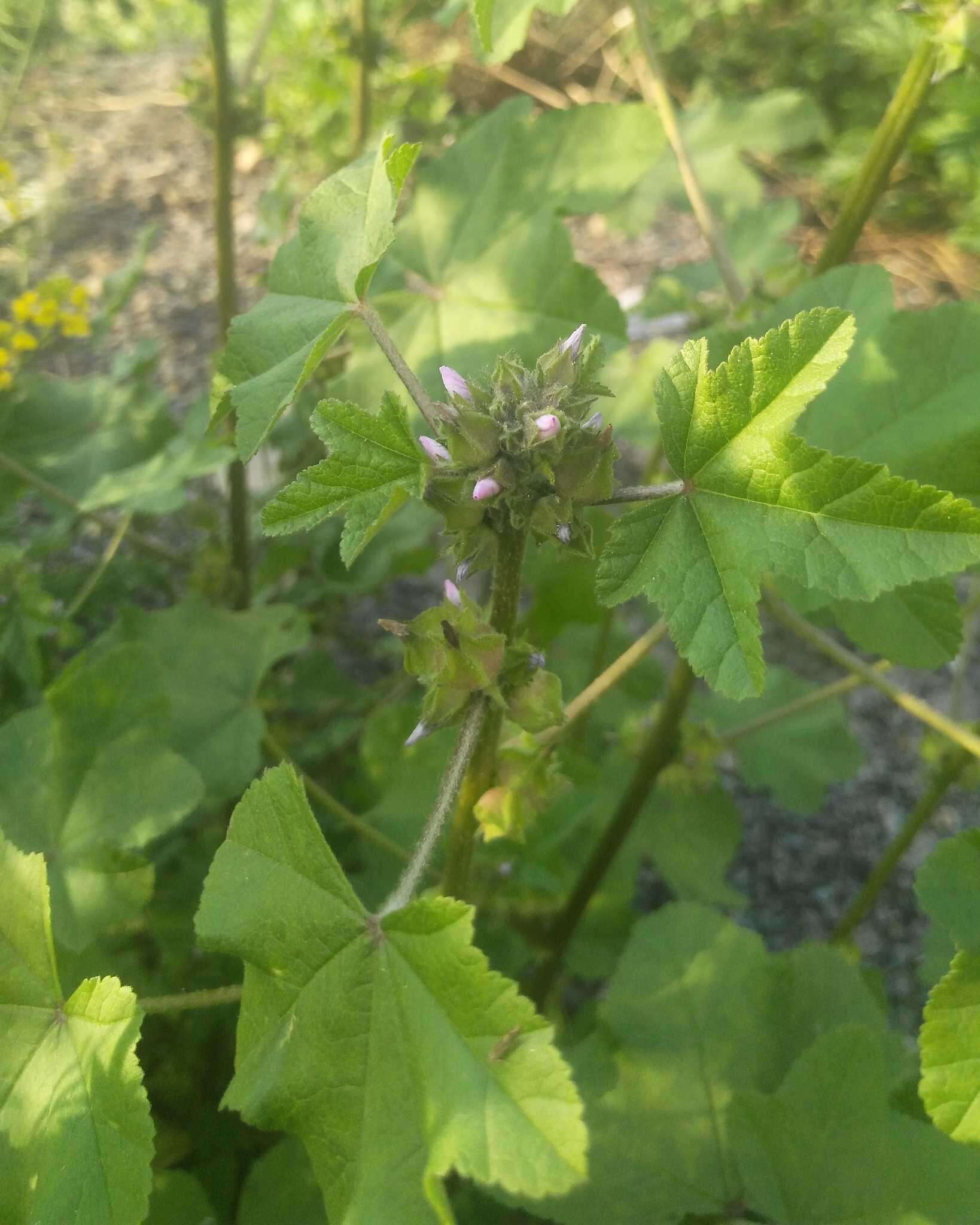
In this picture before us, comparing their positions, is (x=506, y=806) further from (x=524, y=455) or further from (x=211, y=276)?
(x=211, y=276)

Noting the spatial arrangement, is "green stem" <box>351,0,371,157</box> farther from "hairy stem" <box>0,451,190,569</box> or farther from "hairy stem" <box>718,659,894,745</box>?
"hairy stem" <box>718,659,894,745</box>

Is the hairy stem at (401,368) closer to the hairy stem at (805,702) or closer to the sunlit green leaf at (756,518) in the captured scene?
the sunlit green leaf at (756,518)

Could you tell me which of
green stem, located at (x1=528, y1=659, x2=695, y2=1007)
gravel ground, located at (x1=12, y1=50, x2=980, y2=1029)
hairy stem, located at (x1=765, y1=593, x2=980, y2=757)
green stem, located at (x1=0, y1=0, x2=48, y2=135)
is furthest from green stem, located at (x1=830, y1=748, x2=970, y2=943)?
green stem, located at (x1=0, y1=0, x2=48, y2=135)

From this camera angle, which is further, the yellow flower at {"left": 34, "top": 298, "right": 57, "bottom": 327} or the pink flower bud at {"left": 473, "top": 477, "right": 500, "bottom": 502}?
the yellow flower at {"left": 34, "top": 298, "right": 57, "bottom": 327}

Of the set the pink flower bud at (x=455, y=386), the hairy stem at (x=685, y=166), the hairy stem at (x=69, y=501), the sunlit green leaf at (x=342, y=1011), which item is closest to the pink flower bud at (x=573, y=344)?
the pink flower bud at (x=455, y=386)

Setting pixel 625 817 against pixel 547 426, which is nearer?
pixel 547 426

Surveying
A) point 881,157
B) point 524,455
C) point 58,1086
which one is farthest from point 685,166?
point 58,1086
